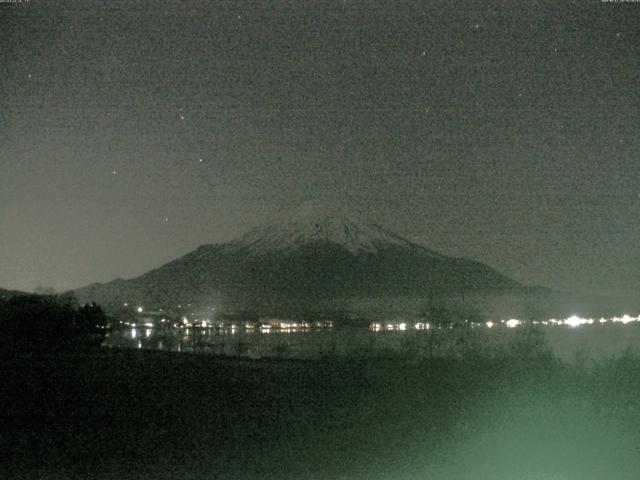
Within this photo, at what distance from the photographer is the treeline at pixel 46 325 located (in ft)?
181

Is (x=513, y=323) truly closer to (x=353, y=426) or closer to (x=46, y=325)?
(x=46, y=325)

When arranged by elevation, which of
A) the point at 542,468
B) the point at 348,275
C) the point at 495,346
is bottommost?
the point at 542,468

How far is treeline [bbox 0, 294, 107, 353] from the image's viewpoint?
55031 millimetres

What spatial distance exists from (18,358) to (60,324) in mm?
21283

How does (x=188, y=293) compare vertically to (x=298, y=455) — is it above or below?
above

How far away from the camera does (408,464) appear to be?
13.4 m

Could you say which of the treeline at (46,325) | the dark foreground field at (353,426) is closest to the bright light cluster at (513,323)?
the dark foreground field at (353,426)

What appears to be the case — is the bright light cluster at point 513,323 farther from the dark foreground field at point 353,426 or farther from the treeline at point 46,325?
the treeline at point 46,325

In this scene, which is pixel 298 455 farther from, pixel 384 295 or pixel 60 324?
pixel 384 295

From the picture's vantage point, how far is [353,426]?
660 inches

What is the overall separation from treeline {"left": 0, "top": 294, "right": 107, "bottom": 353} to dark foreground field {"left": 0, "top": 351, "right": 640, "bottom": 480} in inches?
1235

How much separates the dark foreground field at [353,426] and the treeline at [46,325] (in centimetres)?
Answer: 3137

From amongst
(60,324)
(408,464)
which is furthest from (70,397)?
(60,324)

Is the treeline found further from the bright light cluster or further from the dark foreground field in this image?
the dark foreground field
